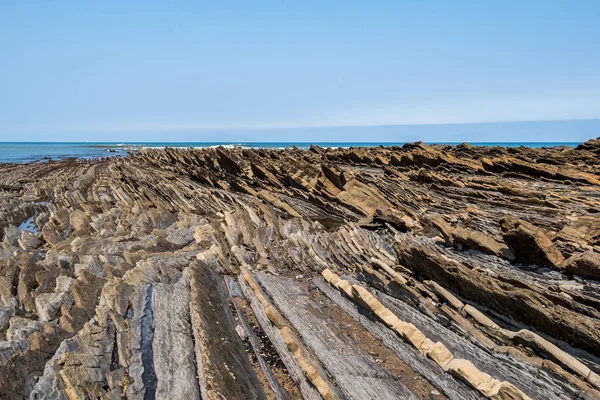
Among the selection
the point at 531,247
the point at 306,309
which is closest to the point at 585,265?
the point at 531,247

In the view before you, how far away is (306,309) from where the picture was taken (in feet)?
28.8

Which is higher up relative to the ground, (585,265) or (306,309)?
(585,265)

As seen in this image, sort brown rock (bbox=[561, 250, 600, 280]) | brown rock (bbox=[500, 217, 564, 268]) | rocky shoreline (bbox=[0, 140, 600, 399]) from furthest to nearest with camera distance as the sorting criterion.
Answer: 1. brown rock (bbox=[500, 217, 564, 268])
2. brown rock (bbox=[561, 250, 600, 280])
3. rocky shoreline (bbox=[0, 140, 600, 399])

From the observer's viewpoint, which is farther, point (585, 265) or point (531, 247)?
point (531, 247)

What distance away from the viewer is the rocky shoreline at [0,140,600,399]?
5.97m

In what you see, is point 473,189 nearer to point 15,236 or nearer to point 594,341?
point 594,341

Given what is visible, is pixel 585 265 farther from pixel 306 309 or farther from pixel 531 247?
pixel 306 309

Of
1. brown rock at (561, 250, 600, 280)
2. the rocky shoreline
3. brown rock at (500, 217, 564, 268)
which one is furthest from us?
brown rock at (500, 217, 564, 268)

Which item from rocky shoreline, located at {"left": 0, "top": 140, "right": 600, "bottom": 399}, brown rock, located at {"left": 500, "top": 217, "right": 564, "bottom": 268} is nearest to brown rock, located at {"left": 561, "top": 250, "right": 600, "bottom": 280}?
rocky shoreline, located at {"left": 0, "top": 140, "right": 600, "bottom": 399}

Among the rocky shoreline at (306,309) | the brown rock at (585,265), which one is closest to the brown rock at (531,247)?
the rocky shoreline at (306,309)

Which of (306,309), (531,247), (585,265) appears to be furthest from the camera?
(531,247)

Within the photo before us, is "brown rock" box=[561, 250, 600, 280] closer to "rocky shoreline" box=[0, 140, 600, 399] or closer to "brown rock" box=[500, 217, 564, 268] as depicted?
"rocky shoreline" box=[0, 140, 600, 399]

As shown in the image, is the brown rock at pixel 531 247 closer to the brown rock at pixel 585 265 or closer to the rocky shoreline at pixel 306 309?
the rocky shoreline at pixel 306 309

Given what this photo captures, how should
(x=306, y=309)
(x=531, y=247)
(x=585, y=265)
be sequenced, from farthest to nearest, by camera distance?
1. (x=531, y=247)
2. (x=585, y=265)
3. (x=306, y=309)
